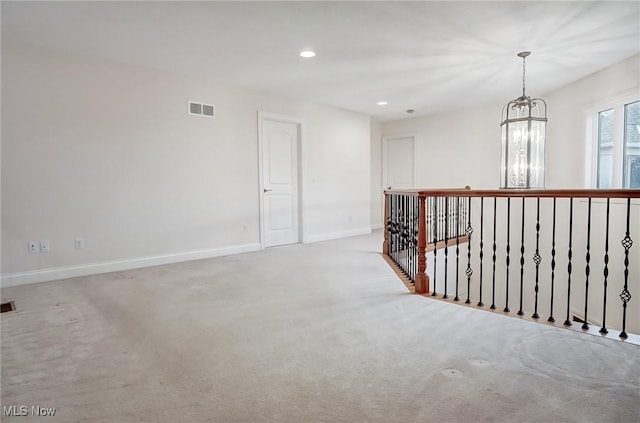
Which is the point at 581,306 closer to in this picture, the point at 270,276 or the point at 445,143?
the point at 445,143

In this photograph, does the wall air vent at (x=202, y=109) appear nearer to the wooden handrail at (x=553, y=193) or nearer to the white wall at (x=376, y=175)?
the wooden handrail at (x=553, y=193)

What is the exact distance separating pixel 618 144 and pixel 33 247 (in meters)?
6.56

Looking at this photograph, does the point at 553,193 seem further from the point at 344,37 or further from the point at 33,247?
the point at 33,247

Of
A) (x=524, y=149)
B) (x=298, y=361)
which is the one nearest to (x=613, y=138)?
(x=524, y=149)

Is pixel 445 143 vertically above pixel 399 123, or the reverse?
pixel 399 123

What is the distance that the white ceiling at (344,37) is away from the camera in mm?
2791

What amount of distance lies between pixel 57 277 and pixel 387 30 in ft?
13.2

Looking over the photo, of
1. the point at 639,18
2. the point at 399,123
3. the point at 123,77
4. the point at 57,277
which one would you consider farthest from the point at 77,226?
the point at 399,123

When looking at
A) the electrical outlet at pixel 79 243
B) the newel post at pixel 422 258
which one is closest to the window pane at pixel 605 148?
the newel post at pixel 422 258

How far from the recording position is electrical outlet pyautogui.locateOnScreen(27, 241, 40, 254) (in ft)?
11.3

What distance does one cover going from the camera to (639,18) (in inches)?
118

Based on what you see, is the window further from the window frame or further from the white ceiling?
the white ceiling

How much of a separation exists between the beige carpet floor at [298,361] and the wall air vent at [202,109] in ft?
7.89

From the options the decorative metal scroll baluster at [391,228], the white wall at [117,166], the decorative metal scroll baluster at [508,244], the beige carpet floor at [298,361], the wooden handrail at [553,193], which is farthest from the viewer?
the decorative metal scroll baluster at [391,228]
